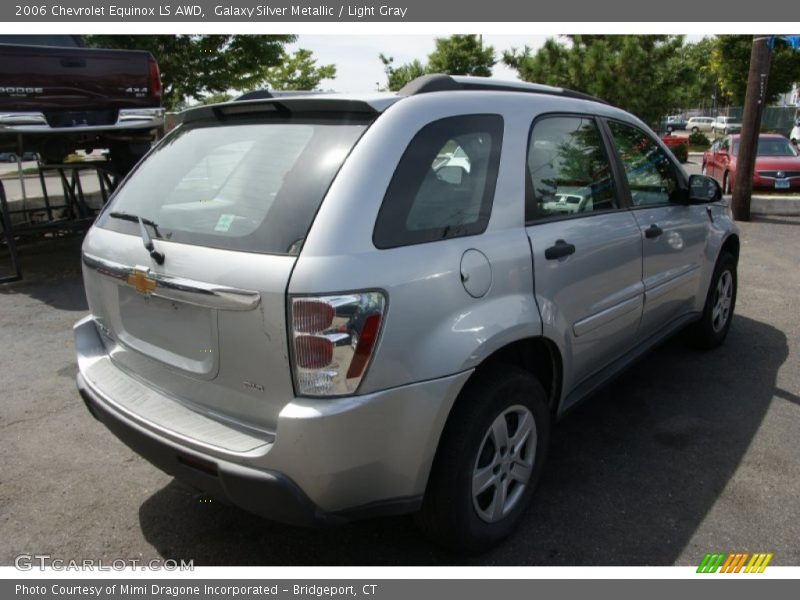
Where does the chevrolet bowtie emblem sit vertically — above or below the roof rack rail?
below

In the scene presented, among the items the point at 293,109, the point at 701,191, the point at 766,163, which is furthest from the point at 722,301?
the point at 766,163

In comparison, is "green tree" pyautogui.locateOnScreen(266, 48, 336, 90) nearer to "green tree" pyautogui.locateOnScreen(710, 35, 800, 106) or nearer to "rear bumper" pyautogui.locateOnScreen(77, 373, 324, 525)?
"green tree" pyautogui.locateOnScreen(710, 35, 800, 106)

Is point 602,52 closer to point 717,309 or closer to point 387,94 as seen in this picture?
point 717,309

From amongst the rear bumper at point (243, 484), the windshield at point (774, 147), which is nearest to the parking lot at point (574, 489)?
the rear bumper at point (243, 484)

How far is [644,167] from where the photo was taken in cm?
382

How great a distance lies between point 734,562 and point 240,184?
2475 millimetres

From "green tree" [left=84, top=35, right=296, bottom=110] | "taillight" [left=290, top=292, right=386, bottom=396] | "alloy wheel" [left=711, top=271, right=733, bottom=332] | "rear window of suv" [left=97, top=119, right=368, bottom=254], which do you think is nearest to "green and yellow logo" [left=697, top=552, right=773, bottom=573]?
"taillight" [left=290, top=292, right=386, bottom=396]

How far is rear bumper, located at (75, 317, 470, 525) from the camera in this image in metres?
2.02

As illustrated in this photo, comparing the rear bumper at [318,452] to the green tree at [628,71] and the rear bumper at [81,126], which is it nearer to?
the rear bumper at [81,126]

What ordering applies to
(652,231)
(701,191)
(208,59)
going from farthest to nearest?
(208,59) → (701,191) → (652,231)

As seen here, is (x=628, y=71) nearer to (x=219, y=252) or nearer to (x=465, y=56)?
(x=465, y=56)

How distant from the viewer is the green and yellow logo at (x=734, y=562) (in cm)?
255

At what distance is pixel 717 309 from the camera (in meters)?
4.82
